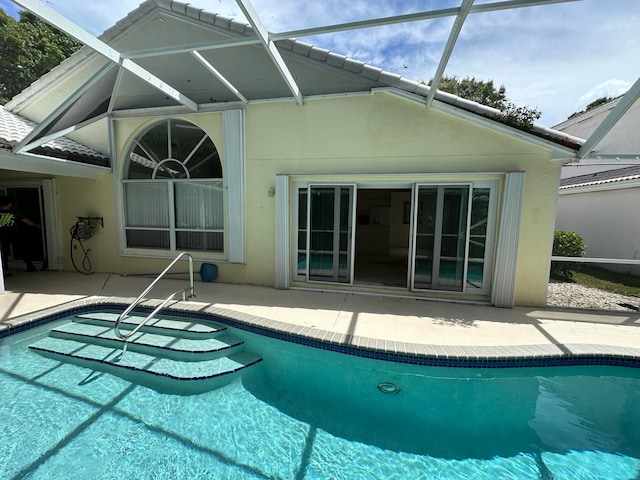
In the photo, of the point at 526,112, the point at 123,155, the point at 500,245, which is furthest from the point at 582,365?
the point at 123,155

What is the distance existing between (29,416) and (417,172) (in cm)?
733

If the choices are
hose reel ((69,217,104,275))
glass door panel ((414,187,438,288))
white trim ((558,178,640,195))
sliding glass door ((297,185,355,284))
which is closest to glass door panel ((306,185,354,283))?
sliding glass door ((297,185,355,284))

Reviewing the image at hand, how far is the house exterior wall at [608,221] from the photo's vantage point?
9289mm

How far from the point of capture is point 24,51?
17.9 metres

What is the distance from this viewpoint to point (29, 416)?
3365mm

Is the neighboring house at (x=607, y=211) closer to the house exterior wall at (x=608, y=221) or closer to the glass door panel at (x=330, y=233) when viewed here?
the house exterior wall at (x=608, y=221)

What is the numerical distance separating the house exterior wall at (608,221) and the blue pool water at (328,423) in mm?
7717

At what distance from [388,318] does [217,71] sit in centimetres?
631

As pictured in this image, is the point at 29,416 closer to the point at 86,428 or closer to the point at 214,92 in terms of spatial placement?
the point at 86,428

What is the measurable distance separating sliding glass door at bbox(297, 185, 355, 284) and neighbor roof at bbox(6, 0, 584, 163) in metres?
2.38

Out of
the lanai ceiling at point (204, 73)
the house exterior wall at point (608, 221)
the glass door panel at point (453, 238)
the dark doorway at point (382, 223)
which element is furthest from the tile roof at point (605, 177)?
the glass door panel at point (453, 238)

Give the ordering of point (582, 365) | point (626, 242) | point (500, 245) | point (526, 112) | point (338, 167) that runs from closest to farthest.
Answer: point (582, 365) → point (526, 112) → point (500, 245) → point (338, 167) → point (626, 242)

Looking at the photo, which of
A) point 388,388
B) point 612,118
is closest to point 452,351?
point 388,388

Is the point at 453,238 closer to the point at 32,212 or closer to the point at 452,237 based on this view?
the point at 452,237
